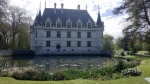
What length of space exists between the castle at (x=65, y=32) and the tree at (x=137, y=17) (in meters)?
27.5

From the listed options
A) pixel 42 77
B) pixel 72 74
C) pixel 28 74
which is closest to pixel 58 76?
pixel 42 77

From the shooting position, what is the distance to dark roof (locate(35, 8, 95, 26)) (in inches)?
1901

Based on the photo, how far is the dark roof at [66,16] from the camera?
158 feet

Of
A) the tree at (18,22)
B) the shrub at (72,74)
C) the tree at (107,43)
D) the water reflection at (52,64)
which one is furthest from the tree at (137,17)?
the tree at (107,43)

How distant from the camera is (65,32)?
48625mm

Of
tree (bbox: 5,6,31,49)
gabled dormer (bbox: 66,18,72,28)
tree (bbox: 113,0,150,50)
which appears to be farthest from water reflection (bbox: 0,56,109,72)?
gabled dormer (bbox: 66,18,72,28)

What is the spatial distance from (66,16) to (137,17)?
32.4 meters

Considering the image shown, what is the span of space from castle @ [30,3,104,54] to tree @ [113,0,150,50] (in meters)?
27.5

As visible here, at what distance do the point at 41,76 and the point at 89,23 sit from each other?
3981cm

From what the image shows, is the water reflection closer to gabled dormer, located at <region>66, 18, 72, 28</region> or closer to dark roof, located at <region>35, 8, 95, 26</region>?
dark roof, located at <region>35, 8, 95, 26</region>

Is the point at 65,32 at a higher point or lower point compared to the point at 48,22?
lower

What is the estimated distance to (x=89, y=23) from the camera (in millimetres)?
50094

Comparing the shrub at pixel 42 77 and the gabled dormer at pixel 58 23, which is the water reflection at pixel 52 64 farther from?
the gabled dormer at pixel 58 23

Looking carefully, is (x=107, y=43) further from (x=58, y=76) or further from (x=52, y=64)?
(x=58, y=76)
